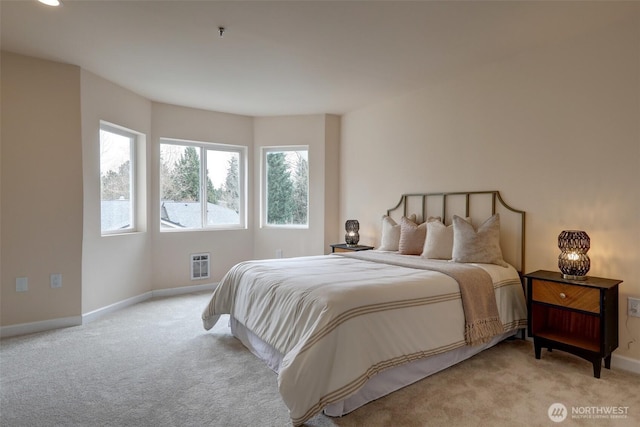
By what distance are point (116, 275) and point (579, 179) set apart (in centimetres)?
453

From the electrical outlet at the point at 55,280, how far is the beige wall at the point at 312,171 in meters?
2.52

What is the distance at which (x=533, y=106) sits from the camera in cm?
305

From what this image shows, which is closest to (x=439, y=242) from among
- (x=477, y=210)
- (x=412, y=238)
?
(x=412, y=238)

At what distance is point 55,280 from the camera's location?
3355 mm

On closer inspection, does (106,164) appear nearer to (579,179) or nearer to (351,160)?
(351,160)

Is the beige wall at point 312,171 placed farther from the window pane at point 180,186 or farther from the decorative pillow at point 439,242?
the decorative pillow at point 439,242

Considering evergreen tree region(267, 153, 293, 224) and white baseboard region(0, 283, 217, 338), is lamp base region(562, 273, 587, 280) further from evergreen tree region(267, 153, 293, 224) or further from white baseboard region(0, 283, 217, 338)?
white baseboard region(0, 283, 217, 338)

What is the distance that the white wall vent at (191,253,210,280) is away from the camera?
16.0 ft

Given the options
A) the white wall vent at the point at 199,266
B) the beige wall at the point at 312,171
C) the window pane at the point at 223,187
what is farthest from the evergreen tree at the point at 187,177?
the beige wall at the point at 312,171

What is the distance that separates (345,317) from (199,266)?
3.48 meters

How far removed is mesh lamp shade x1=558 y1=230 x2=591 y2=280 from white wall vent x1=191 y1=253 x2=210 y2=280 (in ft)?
13.4

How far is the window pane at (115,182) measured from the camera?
393 centimetres

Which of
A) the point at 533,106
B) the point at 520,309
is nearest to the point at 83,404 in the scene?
the point at 520,309

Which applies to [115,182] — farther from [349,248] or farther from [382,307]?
[382,307]
